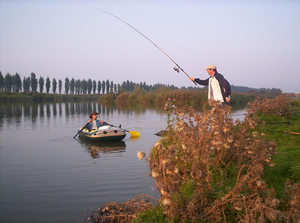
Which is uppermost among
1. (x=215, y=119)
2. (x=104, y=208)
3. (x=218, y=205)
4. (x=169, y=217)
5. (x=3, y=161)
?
(x=215, y=119)

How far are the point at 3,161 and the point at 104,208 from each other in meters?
6.59

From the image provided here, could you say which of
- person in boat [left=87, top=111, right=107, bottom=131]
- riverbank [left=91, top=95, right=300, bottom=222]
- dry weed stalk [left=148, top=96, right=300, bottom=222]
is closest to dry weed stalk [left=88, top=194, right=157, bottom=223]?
riverbank [left=91, top=95, right=300, bottom=222]

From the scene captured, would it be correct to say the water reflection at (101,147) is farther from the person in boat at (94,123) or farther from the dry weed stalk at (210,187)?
the dry weed stalk at (210,187)

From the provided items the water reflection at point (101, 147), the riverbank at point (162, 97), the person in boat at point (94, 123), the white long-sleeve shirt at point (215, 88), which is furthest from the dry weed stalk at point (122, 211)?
the riverbank at point (162, 97)

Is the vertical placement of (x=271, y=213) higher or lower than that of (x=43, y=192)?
higher

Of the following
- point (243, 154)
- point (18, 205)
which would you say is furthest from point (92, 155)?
point (243, 154)

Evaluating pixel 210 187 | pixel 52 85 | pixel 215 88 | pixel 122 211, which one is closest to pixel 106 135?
pixel 215 88

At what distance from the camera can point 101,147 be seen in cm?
1292

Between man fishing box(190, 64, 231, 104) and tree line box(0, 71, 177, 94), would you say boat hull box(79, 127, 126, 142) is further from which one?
tree line box(0, 71, 177, 94)

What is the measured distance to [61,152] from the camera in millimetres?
11773

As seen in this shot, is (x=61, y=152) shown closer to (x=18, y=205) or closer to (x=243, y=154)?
(x=18, y=205)

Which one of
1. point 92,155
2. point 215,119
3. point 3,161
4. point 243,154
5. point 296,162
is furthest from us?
point 92,155

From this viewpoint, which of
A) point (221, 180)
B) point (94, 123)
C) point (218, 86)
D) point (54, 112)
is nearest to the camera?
point (221, 180)

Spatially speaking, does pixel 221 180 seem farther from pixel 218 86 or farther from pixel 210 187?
pixel 218 86
